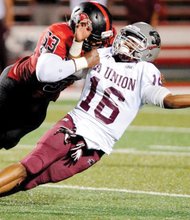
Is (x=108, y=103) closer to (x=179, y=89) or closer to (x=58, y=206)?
(x=58, y=206)

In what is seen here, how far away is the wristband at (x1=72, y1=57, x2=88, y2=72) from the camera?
628 cm

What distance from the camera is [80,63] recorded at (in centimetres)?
631

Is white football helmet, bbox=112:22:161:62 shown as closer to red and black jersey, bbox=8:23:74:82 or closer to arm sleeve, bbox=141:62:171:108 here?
arm sleeve, bbox=141:62:171:108

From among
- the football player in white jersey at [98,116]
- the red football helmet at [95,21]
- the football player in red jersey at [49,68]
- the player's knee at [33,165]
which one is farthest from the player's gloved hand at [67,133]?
the red football helmet at [95,21]

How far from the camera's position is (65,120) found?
6.23 m

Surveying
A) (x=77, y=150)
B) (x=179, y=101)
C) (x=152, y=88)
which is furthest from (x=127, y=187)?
A: (x=179, y=101)

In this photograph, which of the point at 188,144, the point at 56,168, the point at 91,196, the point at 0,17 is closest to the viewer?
the point at 56,168

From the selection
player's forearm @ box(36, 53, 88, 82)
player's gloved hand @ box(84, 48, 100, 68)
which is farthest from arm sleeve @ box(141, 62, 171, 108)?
player's forearm @ box(36, 53, 88, 82)

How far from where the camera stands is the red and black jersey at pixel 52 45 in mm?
6594

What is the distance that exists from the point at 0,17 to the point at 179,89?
→ 2802 millimetres

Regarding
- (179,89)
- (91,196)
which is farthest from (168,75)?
(91,196)

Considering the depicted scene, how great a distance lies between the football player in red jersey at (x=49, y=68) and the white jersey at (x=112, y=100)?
16 cm

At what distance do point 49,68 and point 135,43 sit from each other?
551 millimetres

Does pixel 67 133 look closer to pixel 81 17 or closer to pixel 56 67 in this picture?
pixel 56 67
